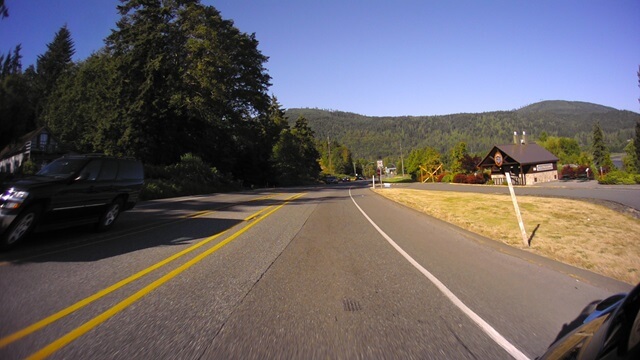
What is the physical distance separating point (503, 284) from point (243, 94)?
4634 centimetres

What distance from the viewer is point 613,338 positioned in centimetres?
178

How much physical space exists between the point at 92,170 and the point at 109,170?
65cm

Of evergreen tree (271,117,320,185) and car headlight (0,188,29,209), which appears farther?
evergreen tree (271,117,320,185)

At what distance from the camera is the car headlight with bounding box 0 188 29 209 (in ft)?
24.9

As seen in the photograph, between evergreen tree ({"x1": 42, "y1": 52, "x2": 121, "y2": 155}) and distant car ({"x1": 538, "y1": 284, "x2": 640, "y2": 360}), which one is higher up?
evergreen tree ({"x1": 42, "y1": 52, "x2": 121, "y2": 155})

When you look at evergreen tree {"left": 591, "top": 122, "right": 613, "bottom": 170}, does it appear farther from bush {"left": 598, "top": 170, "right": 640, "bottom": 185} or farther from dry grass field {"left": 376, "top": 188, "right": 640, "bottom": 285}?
dry grass field {"left": 376, "top": 188, "right": 640, "bottom": 285}

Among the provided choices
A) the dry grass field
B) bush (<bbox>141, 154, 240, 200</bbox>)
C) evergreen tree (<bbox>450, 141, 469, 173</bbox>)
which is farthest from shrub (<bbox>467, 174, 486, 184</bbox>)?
the dry grass field

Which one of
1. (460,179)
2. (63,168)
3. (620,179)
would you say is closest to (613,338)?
(63,168)

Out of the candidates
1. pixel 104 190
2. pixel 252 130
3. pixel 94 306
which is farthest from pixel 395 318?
pixel 252 130

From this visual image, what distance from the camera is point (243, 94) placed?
160 ft

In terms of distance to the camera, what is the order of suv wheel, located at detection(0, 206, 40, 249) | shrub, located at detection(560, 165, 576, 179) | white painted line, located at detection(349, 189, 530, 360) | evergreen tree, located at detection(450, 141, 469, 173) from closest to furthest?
white painted line, located at detection(349, 189, 530, 360) → suv wheel, located at detection(0, 206, 40, 249) → shrub, located at detection(560, 165, 576, 179) → evergreen tree, located at detection(450, 141, 469, 173)

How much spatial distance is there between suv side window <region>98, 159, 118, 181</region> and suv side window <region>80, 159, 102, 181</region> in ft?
0.46

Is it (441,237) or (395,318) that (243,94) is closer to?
(441,237)

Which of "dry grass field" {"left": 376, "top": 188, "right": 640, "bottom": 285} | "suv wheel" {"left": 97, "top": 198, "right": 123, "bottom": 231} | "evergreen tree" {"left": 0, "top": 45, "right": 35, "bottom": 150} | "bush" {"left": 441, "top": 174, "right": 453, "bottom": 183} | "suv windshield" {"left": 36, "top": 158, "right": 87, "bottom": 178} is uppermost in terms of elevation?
"evergreen tree" {"left": 0, "top": 45, "right": 35, "bottom": 150}
